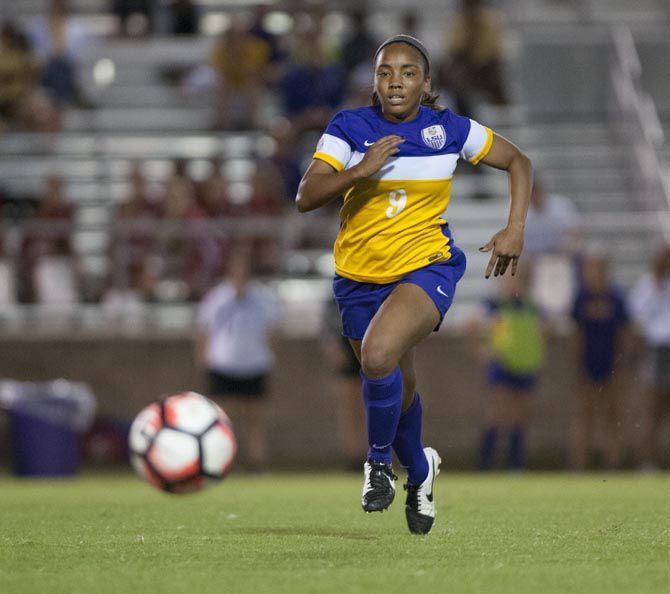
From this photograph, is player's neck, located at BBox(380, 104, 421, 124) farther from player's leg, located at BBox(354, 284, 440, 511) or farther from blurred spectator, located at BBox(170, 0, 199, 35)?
blurred spectator, located at BBox(170, 0, 199, 35)

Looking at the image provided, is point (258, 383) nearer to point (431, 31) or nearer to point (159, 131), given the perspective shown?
point (159, 131)

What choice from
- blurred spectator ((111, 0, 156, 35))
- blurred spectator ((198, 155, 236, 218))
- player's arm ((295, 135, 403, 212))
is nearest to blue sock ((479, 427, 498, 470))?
blurred spectator ((198, 155, 236, 218))

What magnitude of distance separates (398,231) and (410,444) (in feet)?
3.49

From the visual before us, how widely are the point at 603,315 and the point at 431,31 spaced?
22.9ft

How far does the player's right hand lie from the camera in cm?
651

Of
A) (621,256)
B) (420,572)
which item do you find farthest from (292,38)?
(420,572)

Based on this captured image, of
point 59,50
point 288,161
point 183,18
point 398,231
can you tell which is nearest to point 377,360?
point 398,231

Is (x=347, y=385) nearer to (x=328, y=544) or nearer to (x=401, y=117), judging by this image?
(x=401, y=117)

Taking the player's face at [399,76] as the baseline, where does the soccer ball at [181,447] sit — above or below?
below

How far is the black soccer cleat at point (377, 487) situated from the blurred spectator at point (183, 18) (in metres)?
14.2

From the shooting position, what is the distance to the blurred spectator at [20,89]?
18.0 m

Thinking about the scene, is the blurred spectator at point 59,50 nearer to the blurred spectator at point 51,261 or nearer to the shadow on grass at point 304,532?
the blurred spectator at point 51,261

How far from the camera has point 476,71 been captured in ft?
60.4

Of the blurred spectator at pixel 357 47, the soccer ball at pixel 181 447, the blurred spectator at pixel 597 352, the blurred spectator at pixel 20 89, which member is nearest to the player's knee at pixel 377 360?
the soccer ball at pixel 181 447
